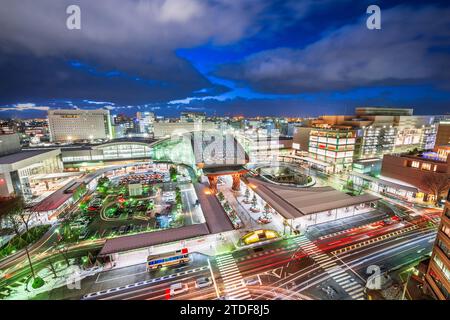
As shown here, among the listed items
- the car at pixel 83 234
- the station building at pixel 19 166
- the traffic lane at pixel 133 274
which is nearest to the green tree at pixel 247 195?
the traffic lane at pixel 133 274

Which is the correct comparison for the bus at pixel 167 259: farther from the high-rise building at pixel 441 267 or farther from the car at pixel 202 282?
the high-rise building at pixel 441 267

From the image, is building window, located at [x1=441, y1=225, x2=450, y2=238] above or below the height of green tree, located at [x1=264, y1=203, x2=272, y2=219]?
above

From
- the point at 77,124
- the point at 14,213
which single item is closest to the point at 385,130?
the point at 14,213

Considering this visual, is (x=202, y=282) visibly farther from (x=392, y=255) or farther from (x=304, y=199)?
(x=392, y=255)

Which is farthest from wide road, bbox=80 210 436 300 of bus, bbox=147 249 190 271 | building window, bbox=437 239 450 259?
building window, bbox=437 239 450 259

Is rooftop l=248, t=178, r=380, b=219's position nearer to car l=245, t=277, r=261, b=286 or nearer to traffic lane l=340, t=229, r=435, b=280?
traffic lane l=340, t=229, r=435, b=280

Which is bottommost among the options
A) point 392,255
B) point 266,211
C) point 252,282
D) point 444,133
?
point 392,255
